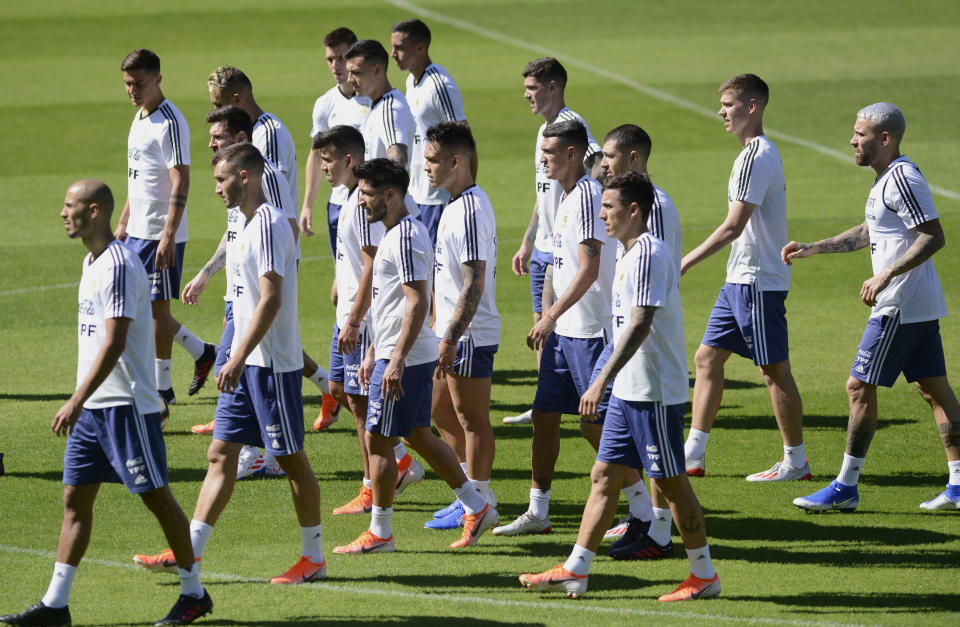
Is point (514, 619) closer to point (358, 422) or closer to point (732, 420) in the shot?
point (358, 422)

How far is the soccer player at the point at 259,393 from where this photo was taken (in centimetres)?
719

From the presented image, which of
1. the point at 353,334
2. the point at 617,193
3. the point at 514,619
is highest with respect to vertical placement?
the point at 617,193

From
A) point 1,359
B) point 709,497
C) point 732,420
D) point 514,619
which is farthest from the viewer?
point 1,359

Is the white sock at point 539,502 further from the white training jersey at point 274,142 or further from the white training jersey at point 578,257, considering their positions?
the white training jersey at point 274,142

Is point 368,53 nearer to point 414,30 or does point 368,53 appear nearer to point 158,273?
point 414,30

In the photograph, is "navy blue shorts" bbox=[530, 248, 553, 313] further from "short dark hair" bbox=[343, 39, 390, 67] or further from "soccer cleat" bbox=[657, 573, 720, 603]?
"soccer cleat" bbox=[657, 573, 720, 603]

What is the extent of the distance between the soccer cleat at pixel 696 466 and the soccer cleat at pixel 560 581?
255 cm

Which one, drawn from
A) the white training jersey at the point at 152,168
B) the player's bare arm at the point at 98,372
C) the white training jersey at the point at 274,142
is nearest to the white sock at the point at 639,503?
the player's bare arm at the point at 98,372

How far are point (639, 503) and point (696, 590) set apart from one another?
3.36 ft

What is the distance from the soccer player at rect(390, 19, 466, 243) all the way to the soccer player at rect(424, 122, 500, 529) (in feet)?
10.2

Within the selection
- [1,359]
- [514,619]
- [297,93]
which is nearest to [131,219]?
[1,359]

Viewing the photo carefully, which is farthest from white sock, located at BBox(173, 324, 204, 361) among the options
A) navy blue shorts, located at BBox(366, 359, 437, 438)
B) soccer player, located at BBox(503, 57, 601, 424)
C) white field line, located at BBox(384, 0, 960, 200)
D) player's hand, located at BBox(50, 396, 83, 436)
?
white field line, located at BBox(384, 0, 960, 200)

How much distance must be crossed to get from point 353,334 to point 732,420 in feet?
12.6

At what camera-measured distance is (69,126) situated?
25.0m
